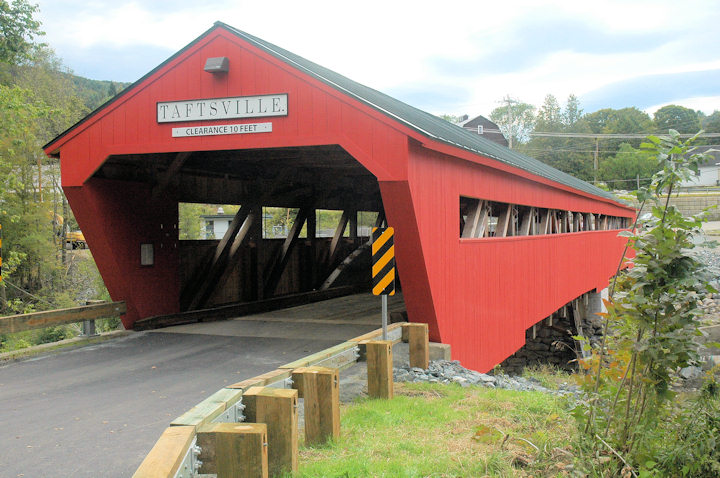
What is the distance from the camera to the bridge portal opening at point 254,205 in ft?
35.7

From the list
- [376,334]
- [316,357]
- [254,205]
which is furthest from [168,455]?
[254,205]

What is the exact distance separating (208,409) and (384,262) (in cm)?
366

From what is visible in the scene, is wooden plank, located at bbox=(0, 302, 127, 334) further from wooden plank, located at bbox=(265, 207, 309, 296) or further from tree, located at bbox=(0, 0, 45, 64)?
tree, located at bbox=(0, 0, 45, 64)

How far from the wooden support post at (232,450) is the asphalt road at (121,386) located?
1106mm

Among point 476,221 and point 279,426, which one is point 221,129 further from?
point 279,426

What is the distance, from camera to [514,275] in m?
11.9

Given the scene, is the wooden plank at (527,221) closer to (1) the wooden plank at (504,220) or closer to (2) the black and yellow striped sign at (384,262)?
(1) the wooden plank at (504,220)

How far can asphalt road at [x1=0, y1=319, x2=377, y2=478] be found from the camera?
4539 mm

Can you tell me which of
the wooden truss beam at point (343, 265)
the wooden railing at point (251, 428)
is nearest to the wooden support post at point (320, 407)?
the wooden railing at point (251, 428)

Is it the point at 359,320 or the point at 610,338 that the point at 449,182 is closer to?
the point at 359,320

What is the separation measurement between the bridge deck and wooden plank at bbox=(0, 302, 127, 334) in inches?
18.2

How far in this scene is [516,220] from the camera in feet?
42.5

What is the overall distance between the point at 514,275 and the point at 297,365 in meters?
7.57

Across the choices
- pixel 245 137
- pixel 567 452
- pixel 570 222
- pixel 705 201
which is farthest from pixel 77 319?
pixel 705 201
